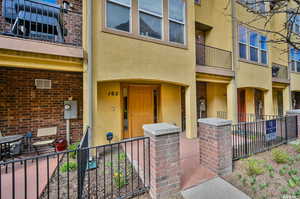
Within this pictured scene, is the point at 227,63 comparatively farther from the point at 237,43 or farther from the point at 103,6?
the point at 103,6

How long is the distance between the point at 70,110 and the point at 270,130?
7.16 m

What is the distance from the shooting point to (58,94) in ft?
17.4

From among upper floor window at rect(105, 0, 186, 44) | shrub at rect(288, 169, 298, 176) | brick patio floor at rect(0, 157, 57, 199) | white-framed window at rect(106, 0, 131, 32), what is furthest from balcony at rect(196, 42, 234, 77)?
brick patio floor at rect(0, 157, 57, 199)

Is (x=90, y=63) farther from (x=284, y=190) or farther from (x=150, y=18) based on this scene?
(x=284, y=190)

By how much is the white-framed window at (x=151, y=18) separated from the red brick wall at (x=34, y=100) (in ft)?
10.3

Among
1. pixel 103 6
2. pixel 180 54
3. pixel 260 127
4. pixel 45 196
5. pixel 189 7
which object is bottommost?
pixel 45 196

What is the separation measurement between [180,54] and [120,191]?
5.12 metres

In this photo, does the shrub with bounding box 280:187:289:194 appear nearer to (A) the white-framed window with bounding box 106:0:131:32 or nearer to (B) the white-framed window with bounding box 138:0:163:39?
(B) the white-framed window with bounding box 138:0:163:39

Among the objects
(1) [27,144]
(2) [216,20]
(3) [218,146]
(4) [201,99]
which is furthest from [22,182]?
(2) [216,20]

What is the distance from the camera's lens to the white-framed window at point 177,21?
5.84 m

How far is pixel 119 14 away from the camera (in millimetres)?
4777

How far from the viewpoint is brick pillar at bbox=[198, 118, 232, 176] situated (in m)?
3.27

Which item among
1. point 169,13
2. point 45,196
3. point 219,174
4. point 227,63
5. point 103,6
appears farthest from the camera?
point 227,63

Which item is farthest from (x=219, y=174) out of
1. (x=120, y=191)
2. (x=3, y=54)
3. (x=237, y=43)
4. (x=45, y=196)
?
(x=237, y=43)
